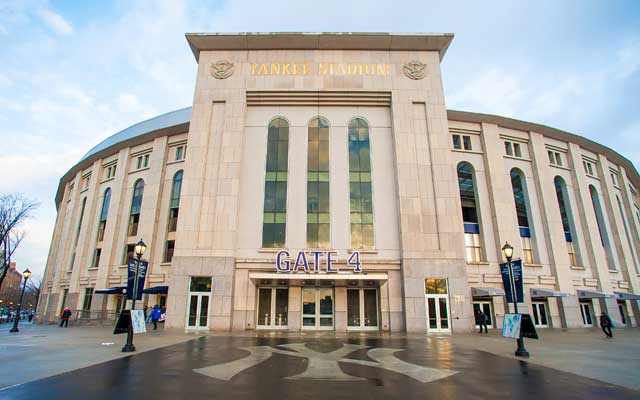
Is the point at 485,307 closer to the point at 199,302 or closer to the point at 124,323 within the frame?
the point at 199,302

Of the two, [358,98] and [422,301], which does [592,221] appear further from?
[358,98]

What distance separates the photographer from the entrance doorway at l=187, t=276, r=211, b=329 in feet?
80.5

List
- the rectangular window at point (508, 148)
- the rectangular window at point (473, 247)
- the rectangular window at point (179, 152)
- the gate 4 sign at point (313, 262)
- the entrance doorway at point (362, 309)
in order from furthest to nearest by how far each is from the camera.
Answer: the rectangular window at point (179, 152), the rectangular window at point (508, 148), the rectangular window at point (473, 247), the entrance doorway at point (362, 309), the gate 4 sign at point (313, 262)

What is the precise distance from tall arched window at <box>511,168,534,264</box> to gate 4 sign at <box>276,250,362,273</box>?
17591 mm

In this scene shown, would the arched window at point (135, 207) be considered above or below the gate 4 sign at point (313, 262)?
above

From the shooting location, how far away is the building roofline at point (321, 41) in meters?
29.5

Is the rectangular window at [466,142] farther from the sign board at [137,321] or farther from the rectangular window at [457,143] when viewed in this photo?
the sign board at [137,321]

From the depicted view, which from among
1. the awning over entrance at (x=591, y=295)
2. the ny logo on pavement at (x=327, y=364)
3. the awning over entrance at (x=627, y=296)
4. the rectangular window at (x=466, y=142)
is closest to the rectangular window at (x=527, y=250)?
the awning over entrance at (x=591, y=295)

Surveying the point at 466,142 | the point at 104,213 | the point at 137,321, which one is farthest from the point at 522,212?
the point at 104,213

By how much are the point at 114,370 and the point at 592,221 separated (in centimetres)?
4212

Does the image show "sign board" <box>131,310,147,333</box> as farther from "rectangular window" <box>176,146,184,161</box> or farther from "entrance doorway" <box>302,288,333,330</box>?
"rectangular window" <box>176,146,184,161</box>

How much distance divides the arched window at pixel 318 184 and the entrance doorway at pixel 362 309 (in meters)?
4.65

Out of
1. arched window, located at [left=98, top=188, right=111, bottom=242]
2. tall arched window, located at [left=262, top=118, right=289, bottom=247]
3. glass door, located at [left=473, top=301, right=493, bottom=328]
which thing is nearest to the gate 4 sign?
tall arched window, located at [left=262, top=118, right=289, bottom=247]

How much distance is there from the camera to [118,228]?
37.8 meters
